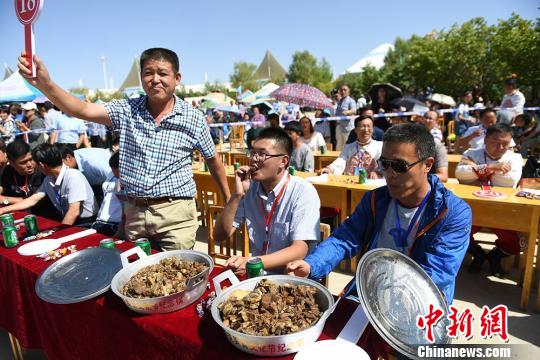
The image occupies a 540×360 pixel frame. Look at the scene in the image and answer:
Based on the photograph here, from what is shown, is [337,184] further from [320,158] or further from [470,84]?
[470,84]

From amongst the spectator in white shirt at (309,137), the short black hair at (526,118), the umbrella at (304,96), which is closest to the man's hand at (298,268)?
the spectator in white shirt at (309,137)

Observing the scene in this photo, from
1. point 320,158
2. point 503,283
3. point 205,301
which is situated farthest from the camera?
point 320,158

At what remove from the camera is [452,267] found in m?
1.72

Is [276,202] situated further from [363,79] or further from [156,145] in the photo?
[363,79]

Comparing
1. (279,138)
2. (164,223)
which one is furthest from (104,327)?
(279,138)

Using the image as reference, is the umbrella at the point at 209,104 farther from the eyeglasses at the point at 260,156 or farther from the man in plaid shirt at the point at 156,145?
the eyeglasses at the point at 260,156

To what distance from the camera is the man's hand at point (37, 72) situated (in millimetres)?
1750

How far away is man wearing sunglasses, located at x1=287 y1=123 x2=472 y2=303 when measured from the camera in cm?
174

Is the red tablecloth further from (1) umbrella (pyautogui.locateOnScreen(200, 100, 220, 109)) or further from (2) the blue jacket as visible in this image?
(1) umbrella (pyautogui.locateOnScreen(200, 100, 220, 109))

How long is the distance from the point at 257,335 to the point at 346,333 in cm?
39

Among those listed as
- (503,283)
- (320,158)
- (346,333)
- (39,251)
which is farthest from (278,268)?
(320,158)

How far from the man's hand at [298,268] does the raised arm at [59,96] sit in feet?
5.30

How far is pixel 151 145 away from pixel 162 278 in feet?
3.49

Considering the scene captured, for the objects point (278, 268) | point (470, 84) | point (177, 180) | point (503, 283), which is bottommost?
point (503, 283)
